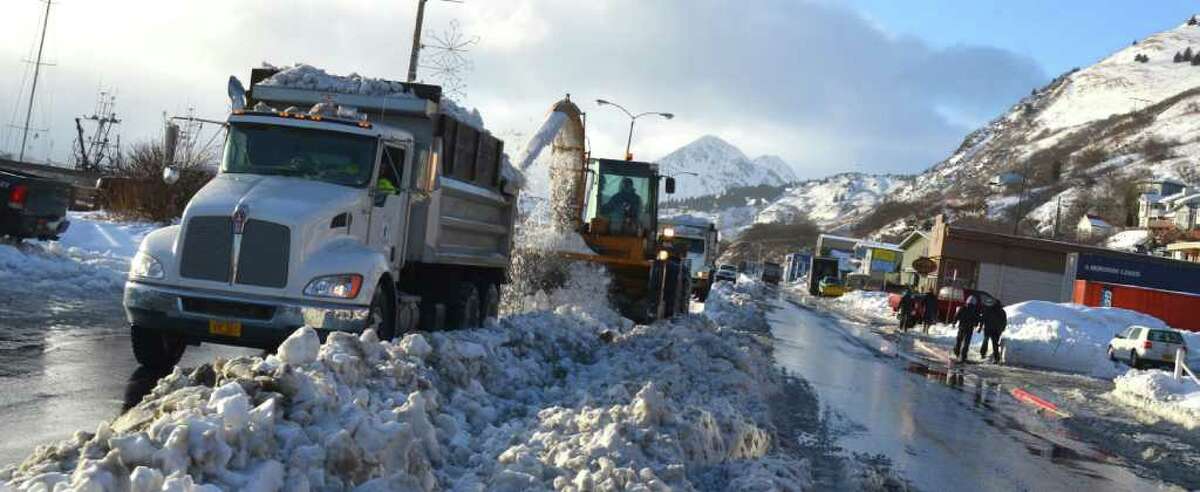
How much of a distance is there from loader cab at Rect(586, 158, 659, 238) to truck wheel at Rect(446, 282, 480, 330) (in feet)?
31.4

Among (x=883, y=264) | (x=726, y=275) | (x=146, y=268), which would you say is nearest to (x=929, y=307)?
(x=146, y=268)

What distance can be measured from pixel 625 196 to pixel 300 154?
13.3m

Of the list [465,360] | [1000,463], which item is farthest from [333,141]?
[1000,463]

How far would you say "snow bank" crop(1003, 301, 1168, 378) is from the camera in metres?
29.4

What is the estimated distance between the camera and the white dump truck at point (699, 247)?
1738 inches

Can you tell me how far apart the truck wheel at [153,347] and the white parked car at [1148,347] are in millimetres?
29577

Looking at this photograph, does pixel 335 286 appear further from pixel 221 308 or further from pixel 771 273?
pixel 771 273

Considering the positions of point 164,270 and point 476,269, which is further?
point 476,269

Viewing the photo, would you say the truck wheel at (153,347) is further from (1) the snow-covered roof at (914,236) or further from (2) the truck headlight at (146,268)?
(1) the snow-covered roof at (914,236)

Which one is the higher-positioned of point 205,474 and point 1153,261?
point 1153,261

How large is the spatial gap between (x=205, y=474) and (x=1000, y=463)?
27.8 ft

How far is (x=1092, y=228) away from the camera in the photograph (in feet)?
449

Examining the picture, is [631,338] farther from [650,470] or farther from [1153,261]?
[1153,261]

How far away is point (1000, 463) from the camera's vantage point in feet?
35.6
